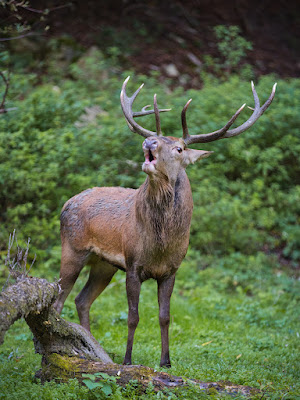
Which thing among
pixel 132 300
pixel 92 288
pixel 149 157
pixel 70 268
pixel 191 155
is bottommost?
pixel 92 288

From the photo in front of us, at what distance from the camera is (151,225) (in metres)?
5.54

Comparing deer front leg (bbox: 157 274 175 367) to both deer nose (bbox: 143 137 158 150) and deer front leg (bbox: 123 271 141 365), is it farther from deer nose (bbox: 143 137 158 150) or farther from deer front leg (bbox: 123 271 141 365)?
deer nose (bbox: 143 137 158 150)

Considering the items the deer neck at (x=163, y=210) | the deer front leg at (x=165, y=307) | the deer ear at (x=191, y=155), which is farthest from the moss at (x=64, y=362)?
the deer ear at (x=191, y=155)

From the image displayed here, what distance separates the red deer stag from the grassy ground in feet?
2.71

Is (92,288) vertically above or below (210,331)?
above

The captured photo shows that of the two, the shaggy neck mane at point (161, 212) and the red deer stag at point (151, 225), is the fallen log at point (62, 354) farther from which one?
the shaggy neck mane at point (161, 212)

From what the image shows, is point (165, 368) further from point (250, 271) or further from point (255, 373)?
point (250, 271)

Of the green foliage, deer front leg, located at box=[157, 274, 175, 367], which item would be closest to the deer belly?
deer front leg, located at box=[157, 274, 175, 367]

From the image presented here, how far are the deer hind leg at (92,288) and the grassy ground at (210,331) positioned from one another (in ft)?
1.55

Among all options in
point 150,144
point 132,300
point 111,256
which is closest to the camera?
point 150,144

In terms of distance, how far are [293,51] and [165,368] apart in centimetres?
1467

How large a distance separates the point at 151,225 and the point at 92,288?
5.17 ft

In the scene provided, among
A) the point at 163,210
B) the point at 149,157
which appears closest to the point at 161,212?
the point at 163,210

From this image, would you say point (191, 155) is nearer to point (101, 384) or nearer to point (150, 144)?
point (150, 144)
